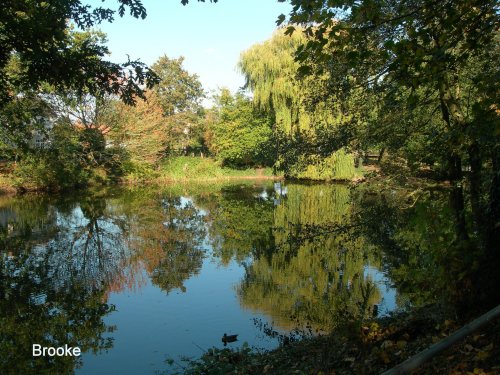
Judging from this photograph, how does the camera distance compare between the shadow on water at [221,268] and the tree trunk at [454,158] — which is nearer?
the tree trunk at [454,158]

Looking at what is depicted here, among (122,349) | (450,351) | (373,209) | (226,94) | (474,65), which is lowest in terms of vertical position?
(122,349)

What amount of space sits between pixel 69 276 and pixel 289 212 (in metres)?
9.99

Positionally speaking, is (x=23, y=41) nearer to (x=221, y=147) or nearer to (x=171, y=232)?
(x=171, y=232)

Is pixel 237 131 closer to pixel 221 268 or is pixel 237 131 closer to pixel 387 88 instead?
pixel 221 268

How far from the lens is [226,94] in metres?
43.4

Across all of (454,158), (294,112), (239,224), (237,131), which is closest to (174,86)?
(237,131)

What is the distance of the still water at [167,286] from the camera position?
20.4ft


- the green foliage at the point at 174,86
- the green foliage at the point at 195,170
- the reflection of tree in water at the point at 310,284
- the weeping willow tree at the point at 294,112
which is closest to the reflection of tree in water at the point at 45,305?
the reflection of tree in water at the point at 310,284

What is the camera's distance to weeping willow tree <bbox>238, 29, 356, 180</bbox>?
6.90 m

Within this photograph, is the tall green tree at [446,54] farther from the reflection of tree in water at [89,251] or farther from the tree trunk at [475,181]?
the reflection of tree in water at [89,251]

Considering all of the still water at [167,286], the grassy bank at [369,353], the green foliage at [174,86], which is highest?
the green foliage at [174,86]

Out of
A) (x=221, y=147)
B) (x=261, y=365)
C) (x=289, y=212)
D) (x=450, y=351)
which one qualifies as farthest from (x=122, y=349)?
(x=221, y=147)

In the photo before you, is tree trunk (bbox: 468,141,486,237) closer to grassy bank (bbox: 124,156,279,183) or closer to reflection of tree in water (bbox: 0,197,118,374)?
reflection of tree in water (bbox: 0,197,118,374)

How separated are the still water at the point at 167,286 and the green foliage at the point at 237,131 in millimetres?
22813
